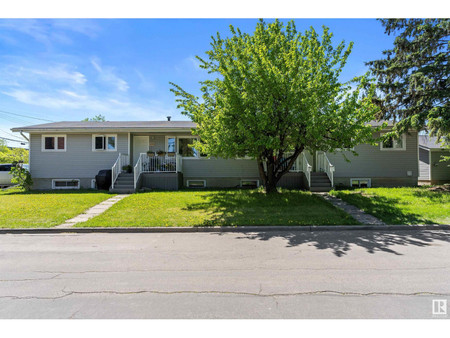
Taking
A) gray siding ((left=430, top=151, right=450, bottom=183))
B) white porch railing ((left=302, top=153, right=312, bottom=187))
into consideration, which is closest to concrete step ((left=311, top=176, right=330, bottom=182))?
white porch railing ((left=302, top=153, right=312, bottom=187))

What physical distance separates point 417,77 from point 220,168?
11214 mm

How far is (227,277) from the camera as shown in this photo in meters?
4.07

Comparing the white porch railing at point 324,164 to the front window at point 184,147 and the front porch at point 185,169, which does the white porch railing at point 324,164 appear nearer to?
the front porch at point 185,169

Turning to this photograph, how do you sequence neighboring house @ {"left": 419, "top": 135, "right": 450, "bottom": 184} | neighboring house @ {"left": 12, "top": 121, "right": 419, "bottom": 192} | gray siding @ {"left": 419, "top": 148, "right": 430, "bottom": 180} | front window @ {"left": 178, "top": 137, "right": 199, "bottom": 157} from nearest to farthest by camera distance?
neighboring house @ {"left": 12, "top": 121, "right": 419, "bottom": 192} < front window @ {"left": 178, "top": 137, "right": 199, "bottom": 157} < neighboring house @ {"left": 419, "top": 135, "right": 450, "bottom": 184} < gray siding @ {"left": 419, "top": 148, "right": 430, "bottom": 180}

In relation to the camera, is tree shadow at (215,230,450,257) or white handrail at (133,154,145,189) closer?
tree shadow at (215,230,450,257)

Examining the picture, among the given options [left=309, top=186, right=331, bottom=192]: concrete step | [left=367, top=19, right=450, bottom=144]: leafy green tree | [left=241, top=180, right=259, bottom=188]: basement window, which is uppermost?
[left=367, top=19, right=450, bottom=144]: leafy green tree

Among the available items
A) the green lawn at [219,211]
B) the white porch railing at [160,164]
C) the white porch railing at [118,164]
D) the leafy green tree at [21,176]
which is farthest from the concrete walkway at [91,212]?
the leafy green tree at [21,176]

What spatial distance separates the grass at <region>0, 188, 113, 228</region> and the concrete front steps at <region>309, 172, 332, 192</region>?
10.6 meters

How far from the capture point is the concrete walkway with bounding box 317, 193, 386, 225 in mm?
8273

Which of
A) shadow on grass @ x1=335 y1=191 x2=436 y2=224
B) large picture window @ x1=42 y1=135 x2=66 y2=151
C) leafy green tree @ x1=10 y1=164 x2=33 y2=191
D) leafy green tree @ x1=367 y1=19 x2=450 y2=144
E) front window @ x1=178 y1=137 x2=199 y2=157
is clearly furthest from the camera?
front window @ x1=178 y1=137 x2=199 y2=157

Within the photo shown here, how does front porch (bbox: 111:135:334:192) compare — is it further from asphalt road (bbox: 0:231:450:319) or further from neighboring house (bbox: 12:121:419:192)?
asphalt road (bbox: 0:231:450:319)

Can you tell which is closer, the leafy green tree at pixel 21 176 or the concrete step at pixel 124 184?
the concrete step at pixel 124 184

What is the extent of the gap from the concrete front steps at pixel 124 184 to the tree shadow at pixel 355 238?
862cm

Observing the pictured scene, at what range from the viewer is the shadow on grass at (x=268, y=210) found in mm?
8258
